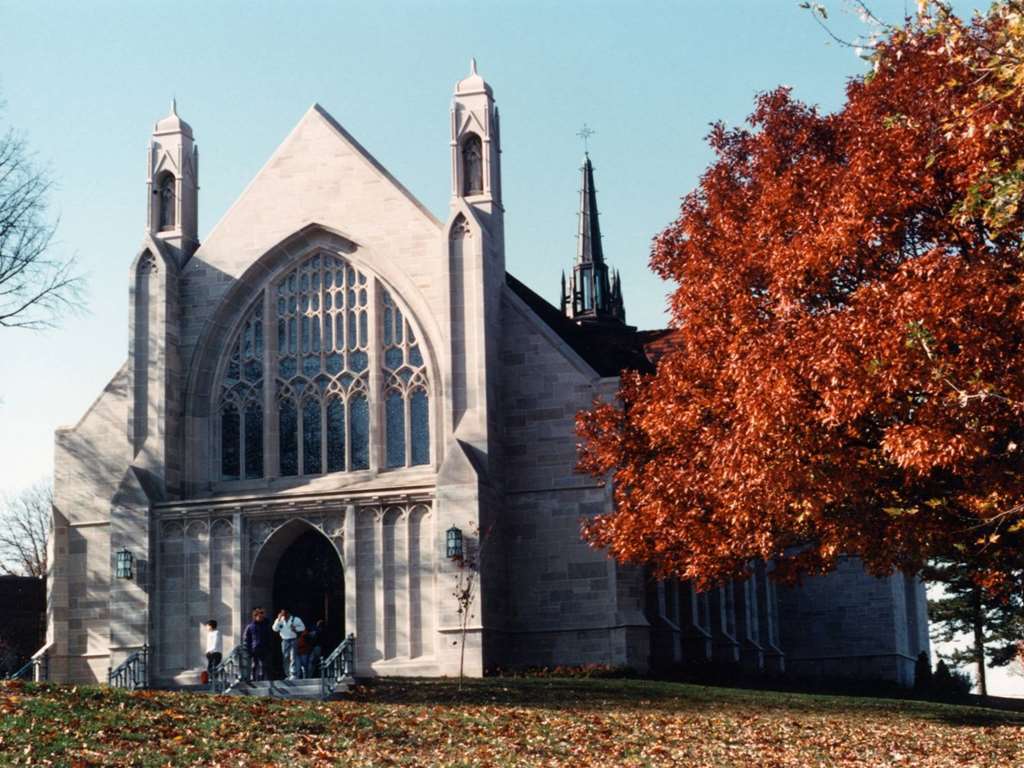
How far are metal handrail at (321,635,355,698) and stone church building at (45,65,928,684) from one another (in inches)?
28.3

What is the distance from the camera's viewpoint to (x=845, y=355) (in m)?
21.5

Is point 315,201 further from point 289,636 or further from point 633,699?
point 633,699

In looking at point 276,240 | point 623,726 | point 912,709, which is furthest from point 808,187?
point 276,240

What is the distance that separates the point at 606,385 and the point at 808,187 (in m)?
11.4

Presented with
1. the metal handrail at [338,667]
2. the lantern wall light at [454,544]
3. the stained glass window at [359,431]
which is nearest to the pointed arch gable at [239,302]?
the stained glass window at [359,431]

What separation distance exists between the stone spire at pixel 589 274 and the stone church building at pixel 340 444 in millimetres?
25331

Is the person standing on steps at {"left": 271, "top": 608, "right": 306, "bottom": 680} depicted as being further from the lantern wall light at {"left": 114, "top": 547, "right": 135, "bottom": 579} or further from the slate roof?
the slate roof

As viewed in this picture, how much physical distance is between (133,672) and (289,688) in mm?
6796

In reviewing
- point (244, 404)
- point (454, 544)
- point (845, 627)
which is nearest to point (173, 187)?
point (244, 404)

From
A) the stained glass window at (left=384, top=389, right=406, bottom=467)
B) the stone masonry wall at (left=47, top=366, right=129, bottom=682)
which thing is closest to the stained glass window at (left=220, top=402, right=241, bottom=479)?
the stone masonry wall at (left=47, top=366, right=129, bottom=682)

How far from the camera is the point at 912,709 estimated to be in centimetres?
2961

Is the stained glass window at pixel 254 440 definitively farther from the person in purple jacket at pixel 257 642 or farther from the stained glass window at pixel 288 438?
the person in purple jacket at pixel 257 642

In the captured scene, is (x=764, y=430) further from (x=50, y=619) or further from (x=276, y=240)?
(x=50, y=619)

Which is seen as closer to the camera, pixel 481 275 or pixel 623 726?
pixel 623 726
